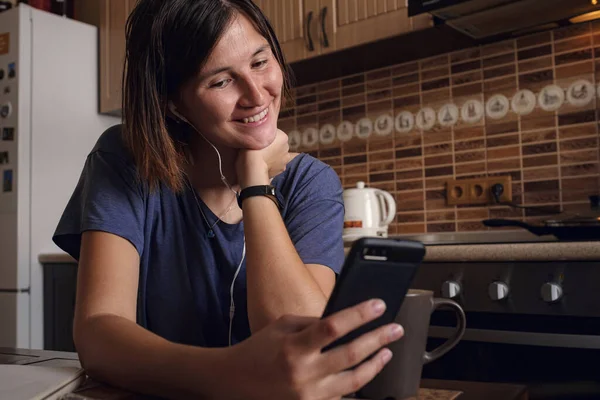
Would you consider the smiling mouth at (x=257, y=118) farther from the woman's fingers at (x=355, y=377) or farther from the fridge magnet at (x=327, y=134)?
the fridge magnet at (x=327, y=134)

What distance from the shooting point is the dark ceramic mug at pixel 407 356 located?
0.53m

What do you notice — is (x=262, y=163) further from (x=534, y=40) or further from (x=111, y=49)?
(x=111, y=49)

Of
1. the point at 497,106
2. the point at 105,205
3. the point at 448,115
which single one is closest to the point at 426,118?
the point at 448,115

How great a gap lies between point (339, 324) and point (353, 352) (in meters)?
0.04

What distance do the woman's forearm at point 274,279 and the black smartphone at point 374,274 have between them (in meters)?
0.29

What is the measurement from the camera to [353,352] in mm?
460

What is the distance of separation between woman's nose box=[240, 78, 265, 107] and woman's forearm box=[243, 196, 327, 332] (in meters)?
0.18

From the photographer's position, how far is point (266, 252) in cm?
80

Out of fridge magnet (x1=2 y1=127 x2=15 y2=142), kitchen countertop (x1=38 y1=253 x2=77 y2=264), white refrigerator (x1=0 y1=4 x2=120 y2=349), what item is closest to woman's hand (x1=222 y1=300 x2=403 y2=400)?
kitchen countertop (x1=38 y1=253 x2=77 y2=264)

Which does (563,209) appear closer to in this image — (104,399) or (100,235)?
(100,235)

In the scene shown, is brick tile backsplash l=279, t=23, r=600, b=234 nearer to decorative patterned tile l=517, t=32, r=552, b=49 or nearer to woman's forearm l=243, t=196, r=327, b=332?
decorative patterned tile l=517, t=32, r=552, b=49

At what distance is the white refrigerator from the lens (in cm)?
244

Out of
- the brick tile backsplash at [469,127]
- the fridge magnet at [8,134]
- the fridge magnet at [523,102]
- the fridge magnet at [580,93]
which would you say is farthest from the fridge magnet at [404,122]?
the fridge magnet at [8,134]

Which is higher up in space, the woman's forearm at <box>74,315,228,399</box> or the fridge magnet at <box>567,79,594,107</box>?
the fridge magnet at <box>567,79,594,107</box>
